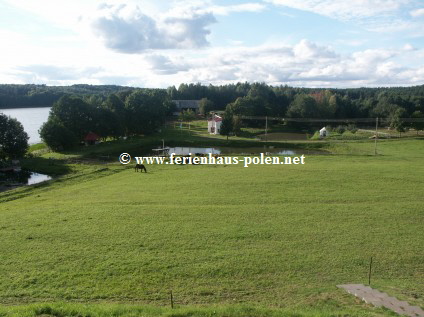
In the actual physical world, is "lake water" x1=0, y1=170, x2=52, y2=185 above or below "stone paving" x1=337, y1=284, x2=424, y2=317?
below

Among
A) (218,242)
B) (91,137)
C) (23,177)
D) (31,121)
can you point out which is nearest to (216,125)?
(91,137)

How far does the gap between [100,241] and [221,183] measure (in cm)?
1329

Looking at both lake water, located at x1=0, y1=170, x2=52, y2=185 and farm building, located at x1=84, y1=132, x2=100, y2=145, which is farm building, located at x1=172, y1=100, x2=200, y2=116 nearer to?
farm building, located at x1=84, y1=132, x2=100, y2=145

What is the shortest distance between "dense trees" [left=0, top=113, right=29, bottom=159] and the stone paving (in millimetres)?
43553

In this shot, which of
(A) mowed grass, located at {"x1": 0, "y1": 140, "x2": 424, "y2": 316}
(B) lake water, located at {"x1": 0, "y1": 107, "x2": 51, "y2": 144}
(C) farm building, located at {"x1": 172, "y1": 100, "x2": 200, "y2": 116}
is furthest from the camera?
(C) farm building, located at {"x1": 172, "y1": 100, "x2": 200, "y2": 116}

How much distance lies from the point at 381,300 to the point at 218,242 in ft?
22.7

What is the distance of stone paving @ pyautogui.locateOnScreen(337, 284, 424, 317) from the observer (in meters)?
9.34

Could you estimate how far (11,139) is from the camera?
4344 cm

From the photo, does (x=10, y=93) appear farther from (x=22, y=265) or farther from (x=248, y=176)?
(x=22, y=265)

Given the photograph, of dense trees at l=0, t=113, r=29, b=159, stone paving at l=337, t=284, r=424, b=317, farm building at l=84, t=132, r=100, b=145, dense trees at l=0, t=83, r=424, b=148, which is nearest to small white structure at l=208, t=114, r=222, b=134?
dense trees at l=0, t=83, r=424, b=148

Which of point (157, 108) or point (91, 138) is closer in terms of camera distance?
point (91, 138)

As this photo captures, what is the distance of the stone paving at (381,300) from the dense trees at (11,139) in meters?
43.6

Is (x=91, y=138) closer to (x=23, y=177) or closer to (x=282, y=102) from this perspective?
(x=23, y=177)

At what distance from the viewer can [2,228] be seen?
57.9 ft
